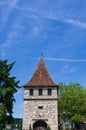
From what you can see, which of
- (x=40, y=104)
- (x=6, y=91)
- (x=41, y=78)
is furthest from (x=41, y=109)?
(x=6, y=91)

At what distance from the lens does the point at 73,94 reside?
70000mm

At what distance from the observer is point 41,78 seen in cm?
5969

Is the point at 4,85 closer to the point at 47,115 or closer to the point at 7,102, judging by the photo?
the point at 7,102

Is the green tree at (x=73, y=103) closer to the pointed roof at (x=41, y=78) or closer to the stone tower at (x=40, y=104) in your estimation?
the pointed roof at (x=41, y=78)

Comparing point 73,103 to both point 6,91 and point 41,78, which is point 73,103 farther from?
point 6,91

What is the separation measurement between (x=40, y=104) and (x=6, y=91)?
13.6 m

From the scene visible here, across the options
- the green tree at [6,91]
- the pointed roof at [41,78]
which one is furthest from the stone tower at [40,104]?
the green tree at [6,91]

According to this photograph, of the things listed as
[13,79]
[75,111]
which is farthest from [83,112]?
[13,79]

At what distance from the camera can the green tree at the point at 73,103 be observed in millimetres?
68144

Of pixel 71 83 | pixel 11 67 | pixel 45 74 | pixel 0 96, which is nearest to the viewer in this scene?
pixel 0 96

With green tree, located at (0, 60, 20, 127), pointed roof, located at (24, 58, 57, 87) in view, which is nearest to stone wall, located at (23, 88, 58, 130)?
pointed roof, located at (24, 58, 57, 87)

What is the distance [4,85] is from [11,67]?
335 cm

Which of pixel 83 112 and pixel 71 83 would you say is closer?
pixel 83 112

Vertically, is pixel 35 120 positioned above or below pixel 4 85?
below
